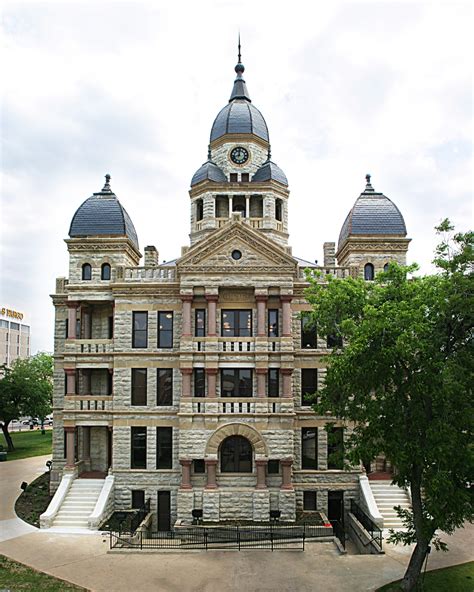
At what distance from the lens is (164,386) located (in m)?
28.1

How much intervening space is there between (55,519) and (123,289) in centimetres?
1259

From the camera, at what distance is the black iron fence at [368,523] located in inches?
884

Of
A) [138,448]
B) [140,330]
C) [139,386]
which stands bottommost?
[138,448]

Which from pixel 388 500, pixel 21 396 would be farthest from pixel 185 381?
pixel 21 396

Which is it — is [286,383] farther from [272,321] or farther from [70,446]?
[70,446]

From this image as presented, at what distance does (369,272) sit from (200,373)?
11.8 metres

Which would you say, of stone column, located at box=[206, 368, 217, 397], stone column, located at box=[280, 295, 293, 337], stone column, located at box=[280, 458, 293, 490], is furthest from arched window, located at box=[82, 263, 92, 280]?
stone column, located at box=[280, 458, 293, 490]

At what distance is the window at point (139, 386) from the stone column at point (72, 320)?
Answer: 4273 mm

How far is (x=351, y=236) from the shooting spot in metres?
29.3

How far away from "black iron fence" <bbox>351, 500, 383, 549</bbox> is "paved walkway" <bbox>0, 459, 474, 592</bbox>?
646mm

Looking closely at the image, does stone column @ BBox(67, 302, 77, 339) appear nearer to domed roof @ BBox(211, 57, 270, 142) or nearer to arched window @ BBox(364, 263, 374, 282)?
domed roof @ BBox(211, 57, 270, 142)

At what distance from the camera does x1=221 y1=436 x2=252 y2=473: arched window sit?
1054 inches

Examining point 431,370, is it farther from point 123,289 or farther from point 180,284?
point 123,289

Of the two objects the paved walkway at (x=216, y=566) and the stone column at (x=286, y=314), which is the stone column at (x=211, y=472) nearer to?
the paved walkway at (x=216, y=566)
